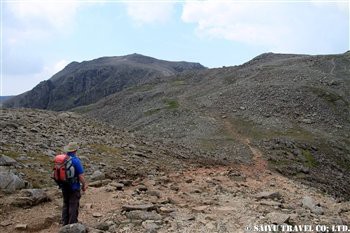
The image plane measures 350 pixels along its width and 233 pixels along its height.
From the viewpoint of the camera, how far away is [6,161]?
20.3 meters

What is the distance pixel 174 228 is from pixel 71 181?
11.9 feet

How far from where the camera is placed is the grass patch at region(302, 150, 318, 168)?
4105 cm

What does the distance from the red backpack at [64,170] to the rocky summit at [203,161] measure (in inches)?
59.6

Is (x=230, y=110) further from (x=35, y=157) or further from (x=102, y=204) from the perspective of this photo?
(x=102, y=204)

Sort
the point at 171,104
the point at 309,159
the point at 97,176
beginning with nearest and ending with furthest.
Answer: the point at 97,176 < the point at 309,159 < the point at 171,104

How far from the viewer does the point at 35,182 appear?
1917 centimetres

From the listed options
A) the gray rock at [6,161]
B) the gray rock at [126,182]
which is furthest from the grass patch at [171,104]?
the gray rock at [6,161]

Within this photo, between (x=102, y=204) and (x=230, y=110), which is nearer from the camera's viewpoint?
(x=102, y=204)

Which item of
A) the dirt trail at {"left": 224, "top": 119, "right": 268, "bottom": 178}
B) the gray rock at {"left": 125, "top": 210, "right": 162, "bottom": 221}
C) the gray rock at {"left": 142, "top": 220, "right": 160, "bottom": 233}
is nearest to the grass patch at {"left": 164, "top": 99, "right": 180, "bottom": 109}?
the dirt trail at {"left": 224, "top": 119, "right": 268, "bottom": 178}

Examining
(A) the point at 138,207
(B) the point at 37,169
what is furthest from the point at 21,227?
(B) the point at 37,169

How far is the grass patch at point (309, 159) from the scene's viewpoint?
4105cm

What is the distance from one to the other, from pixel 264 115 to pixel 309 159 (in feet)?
50.8

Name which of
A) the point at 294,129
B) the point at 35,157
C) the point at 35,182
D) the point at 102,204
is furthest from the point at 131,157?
the point at 294,129

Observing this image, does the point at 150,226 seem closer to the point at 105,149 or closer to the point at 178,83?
the point at 105,149
